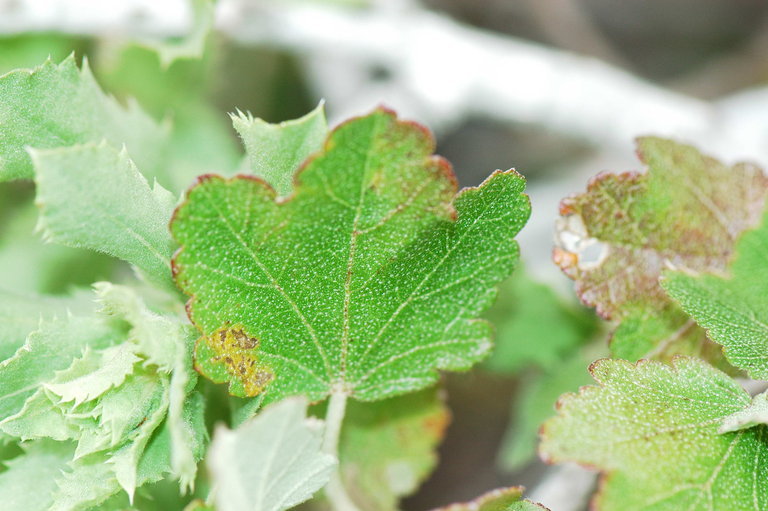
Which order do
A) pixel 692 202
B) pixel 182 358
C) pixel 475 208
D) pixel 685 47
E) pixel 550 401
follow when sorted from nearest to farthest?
pixel 182 358 < pixel 475 208 < pixel 692 202 < pixel 550 401 < pixel 685 47

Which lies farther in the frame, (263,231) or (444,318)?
(444,318)

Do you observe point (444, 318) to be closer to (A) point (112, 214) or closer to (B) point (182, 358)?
(B) point (182, 358)

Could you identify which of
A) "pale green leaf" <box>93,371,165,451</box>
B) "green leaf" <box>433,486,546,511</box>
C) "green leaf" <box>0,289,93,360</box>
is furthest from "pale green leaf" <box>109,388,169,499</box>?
"green leaf" <box>433,486,546,511</box>

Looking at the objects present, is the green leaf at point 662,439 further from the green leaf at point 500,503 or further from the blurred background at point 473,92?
the blurred background at point 473,92

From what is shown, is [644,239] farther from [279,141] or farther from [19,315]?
[19,315]

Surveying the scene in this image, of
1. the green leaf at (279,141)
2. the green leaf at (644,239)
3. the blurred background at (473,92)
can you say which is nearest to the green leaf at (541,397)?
the blurred background at (473,92)

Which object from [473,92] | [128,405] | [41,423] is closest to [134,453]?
[128,405]

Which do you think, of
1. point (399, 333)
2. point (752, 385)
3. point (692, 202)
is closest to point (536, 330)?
point (752, 385)
